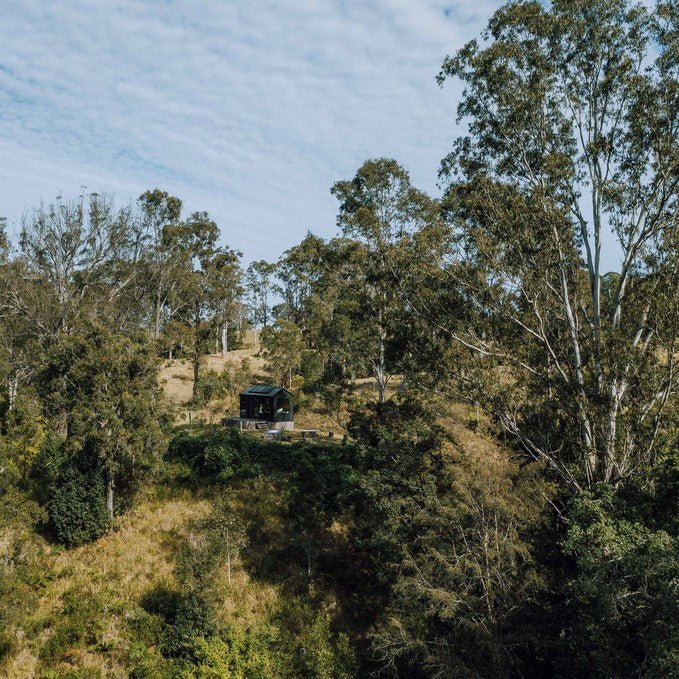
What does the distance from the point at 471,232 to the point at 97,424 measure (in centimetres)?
1586

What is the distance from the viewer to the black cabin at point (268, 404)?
39031mm

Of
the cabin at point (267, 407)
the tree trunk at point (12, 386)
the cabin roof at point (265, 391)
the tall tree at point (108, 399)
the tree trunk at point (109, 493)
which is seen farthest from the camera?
the cabin roof at point (265, 391)

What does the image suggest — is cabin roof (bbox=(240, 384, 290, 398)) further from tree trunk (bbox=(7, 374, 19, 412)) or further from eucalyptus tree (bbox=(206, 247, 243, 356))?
tree trunk (bbox=(7, 374, 19, 412))

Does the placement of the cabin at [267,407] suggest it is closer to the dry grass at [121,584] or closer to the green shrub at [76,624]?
the dry grass at [121,584]

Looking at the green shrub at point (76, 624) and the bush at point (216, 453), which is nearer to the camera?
the green shrub at point (76, 624)

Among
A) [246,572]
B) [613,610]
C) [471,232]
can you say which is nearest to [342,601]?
[246,572]

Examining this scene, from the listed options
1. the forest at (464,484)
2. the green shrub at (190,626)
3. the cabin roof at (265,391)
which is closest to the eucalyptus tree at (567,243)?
the forest at (464,484)

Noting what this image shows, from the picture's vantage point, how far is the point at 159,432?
21.2m

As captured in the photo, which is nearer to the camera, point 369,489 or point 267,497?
Result: point 369,489

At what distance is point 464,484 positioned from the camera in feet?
56.9

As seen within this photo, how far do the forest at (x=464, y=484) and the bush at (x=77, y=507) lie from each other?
91 mm

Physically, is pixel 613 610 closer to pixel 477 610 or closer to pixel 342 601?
pixel 477 610

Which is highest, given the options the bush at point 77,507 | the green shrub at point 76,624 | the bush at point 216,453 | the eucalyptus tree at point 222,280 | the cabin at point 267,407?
the eucalyptus tree at point 222,280

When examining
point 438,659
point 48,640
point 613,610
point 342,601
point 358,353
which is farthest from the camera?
A: point 358,353
